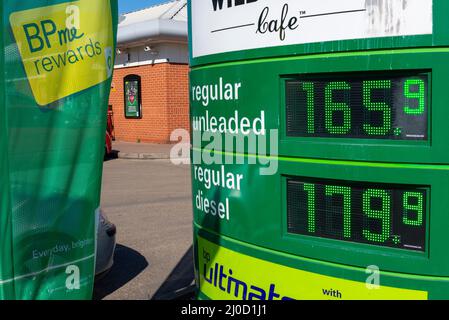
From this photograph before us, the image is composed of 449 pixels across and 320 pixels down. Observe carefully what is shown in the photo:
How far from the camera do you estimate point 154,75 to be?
19703mm

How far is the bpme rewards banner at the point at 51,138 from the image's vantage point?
2.53 meters

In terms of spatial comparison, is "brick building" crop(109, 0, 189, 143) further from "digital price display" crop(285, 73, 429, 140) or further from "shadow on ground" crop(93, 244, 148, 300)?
"digital price display" crop(285, 73, 429, 140)

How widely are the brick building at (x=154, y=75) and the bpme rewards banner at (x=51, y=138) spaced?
15852 mm

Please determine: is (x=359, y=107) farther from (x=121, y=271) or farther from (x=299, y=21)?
(x=121, y=271)

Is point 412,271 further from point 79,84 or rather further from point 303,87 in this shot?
point 79,84

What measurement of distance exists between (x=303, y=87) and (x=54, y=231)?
1.52 meters

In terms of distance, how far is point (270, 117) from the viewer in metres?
2.91

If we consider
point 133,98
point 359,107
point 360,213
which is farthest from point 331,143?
point 133,98

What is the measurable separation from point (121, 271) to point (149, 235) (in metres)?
1.58

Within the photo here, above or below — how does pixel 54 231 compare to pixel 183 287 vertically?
above

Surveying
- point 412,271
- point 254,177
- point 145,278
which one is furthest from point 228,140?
point 145,278

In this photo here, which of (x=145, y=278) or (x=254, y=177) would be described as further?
(x=145, y=278)

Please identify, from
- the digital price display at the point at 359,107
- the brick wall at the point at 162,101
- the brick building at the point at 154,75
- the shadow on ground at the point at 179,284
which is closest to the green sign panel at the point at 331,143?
the digital price display at the point at 359,107

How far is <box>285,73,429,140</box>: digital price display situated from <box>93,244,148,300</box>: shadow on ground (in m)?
3.33
